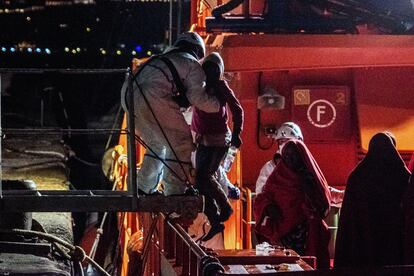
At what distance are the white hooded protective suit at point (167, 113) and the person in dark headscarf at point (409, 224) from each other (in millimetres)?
1873

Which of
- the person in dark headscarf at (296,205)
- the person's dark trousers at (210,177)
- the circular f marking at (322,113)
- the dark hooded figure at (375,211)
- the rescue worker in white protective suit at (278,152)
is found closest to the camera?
the dark hooded figure at (375,211)

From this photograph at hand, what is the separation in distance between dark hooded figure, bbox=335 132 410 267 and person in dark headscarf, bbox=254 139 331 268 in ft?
3.98

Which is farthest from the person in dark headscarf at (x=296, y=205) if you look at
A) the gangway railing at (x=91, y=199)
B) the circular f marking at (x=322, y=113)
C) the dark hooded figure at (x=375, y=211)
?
the circular f marking at (x=322, y=113)

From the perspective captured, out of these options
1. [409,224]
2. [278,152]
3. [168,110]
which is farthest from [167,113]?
[409,224]

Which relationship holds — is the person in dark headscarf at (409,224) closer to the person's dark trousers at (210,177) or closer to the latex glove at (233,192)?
the person's dark trousers at (210,177)

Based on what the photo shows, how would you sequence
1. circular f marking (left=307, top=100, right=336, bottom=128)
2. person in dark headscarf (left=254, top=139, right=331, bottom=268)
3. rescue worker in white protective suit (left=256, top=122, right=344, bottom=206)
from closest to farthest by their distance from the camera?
1. person in dark headscarf (left=254, top=139, right=331, bottom=268)
2. rescue worker in white protective suit (left=256, top=122, right=344, bottom=206)
3. circular f marking (left=307, top=100, right=336, bottom=128)

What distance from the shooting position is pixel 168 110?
267 inches

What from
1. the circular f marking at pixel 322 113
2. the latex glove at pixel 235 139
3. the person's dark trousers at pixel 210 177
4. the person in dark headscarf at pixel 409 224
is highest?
the circular f marking at pixel 322 113

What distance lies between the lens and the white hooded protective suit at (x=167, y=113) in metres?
6.76

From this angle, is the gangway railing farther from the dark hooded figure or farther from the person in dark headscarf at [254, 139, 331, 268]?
the person in dark headscarf at [254, 139, 331, 268]

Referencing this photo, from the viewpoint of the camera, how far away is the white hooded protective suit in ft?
22.2

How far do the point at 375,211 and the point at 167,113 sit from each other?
1964mm

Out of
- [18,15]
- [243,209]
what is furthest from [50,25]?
[243,209]

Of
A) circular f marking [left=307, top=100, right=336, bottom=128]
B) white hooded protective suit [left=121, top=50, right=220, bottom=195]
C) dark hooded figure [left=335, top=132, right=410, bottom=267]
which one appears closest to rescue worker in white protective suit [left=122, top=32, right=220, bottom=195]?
white hooded protective suit [left=121, top=50, right=220, bottom=195]
